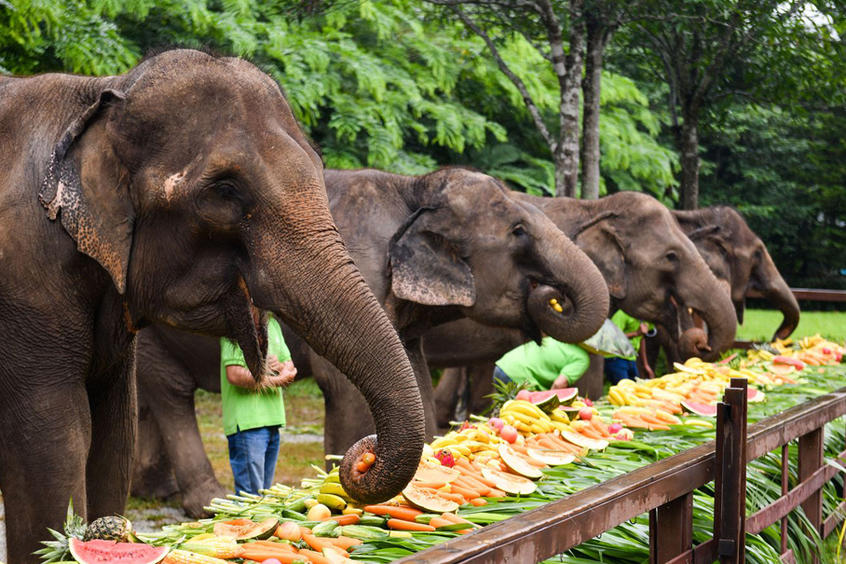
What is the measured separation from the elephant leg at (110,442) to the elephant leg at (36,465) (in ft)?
1.75

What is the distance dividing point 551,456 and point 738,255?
8.86m

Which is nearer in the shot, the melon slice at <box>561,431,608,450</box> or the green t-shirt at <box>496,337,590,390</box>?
the melon slice at <box>561,431,608,450</box>

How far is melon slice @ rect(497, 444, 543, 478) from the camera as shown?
497 centimetres

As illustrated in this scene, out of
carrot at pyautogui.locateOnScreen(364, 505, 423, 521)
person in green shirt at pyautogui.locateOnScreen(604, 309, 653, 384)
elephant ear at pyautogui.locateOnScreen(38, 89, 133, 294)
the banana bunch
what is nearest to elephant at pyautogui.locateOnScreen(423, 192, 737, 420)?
person in green shirt at pyautogui.locateOnScreen(604, 309, 653, 384)

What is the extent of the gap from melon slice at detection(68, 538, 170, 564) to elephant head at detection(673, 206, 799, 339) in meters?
11.0

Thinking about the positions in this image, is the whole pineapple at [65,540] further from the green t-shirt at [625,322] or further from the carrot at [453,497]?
the green t-shirt at [625,322]

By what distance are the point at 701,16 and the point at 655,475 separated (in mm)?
8714

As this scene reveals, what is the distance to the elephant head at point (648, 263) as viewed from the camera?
10438 mm

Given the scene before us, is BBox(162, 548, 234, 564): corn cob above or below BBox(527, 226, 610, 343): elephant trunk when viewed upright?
below

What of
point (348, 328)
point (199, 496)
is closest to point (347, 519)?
point (348, 328)

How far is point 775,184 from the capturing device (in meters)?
29.5

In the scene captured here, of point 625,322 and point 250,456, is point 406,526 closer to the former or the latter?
point 250,456

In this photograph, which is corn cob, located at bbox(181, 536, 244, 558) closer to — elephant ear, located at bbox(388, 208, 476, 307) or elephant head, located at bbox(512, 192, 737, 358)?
elephant ear, located at bbox(388, 208, 476, 307)

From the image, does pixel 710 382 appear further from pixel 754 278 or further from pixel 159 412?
pixel 754 278
